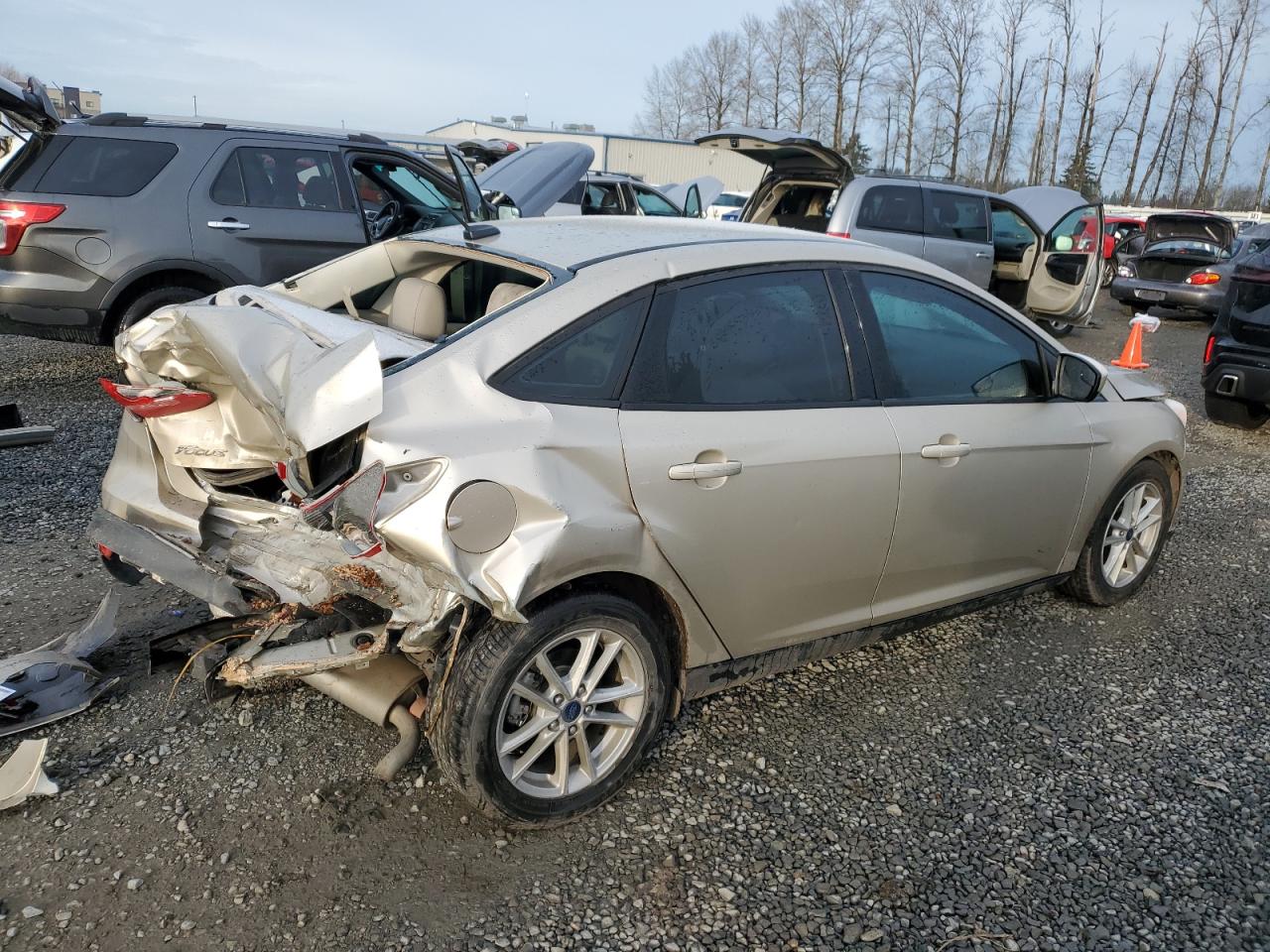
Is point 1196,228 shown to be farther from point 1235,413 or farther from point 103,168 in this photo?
point 103,168

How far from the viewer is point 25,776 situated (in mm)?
2738

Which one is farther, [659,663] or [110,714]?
[110,714]

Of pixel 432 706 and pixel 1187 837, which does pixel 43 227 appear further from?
pixel 1187 837

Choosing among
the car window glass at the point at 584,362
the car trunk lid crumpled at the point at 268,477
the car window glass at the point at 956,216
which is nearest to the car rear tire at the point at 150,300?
the car trunk lid crumpled at the point at 268,477

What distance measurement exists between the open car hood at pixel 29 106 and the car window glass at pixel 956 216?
8.50 metres

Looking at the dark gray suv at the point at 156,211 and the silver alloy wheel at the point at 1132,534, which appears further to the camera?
the dark gray suv at the point at 156,211

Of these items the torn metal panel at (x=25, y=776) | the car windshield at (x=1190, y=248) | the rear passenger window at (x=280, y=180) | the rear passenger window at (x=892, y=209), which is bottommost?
the torn metal panel at (x=25, y=776)

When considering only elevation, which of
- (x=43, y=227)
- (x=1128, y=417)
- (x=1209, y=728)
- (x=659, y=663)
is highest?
(x=43, y=227)

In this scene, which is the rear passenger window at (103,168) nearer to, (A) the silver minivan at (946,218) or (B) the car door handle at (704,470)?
(A) the silver minivan at (946,218)

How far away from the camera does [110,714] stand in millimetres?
3158

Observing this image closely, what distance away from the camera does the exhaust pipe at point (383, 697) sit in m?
2.76

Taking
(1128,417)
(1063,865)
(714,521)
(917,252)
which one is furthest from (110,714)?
(917,252)

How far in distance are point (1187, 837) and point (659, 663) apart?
1718 millimetres

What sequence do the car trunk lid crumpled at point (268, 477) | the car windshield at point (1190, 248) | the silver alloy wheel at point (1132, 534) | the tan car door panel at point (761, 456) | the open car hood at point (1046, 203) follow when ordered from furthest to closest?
the car windshield at point (1190, 248) → the open car hood at point (1046, 203) → the silver alloy wheel at point (1132, 534) → the tan car door panel at point (761, 456) → the car trunk lid crumpled at point (268, 477)
